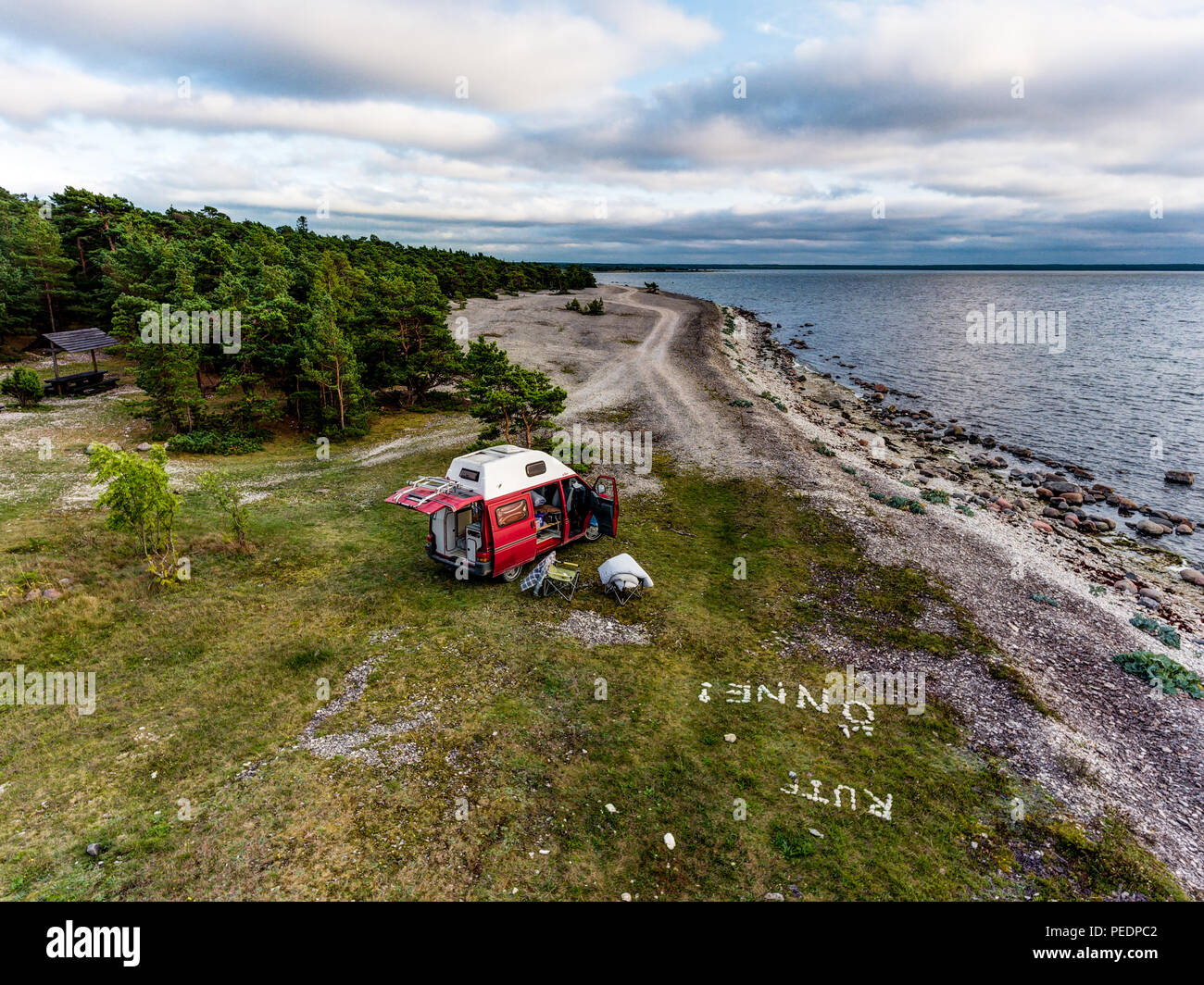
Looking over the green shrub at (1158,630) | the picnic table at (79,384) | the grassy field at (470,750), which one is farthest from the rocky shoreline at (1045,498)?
the picnic table at (79,384)

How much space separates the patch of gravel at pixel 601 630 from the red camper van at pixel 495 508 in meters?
3.12

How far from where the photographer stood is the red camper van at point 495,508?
16484mm

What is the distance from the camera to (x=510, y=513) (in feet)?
56.4

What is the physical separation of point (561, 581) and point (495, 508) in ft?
10.4

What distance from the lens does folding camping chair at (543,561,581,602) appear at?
17234 mm

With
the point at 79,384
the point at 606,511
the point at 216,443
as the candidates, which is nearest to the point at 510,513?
the point at 606,511

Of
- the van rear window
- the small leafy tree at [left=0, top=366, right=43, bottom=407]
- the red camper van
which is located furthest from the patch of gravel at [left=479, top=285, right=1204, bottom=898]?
A: the small leafy tree at [left=0, top=366, right=43, bottom=407]

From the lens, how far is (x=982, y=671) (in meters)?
14.8

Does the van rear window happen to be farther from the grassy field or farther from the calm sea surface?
the calm sea surface

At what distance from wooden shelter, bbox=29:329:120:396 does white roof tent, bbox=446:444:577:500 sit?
3703 centimetres

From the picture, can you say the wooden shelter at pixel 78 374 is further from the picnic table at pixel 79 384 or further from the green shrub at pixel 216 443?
the green shrub at pixel 216 443

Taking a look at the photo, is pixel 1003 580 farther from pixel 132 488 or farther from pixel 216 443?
pixel 216 443

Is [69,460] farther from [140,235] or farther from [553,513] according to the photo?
[140,235]
